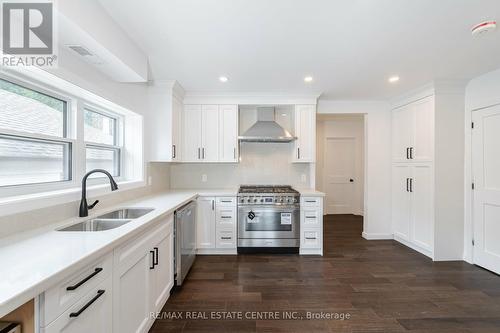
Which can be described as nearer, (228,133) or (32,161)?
(32,161)

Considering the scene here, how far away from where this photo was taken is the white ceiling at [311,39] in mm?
1660

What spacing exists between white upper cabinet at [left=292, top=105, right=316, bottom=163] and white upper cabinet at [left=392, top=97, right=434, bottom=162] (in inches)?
58.8

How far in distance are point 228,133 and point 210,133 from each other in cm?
30

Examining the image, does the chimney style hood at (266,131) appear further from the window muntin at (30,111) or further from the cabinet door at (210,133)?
the window muntin at (30,111)

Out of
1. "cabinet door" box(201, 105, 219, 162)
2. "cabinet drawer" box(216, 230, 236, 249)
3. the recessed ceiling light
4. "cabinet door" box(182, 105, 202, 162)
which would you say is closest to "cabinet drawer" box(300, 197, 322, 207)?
"cabinet drawer" box(216, 230, 236, 249)

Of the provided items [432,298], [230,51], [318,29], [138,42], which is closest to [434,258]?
[432,298]

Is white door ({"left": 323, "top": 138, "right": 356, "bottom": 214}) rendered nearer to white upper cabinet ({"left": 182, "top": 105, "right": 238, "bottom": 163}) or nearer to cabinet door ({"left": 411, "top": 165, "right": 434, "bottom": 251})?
cabinet door ({"left": 411, "top": 165, "right": 434, "bottom": 251})

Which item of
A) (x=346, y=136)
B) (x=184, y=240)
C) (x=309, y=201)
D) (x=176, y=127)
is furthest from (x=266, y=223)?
(x=346, y=136)

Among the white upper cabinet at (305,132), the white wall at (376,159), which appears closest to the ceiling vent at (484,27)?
the white upper cabinet at (305,132)

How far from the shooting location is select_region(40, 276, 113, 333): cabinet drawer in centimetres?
97

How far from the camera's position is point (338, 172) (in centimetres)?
607

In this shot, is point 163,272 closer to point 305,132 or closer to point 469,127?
point 305,132

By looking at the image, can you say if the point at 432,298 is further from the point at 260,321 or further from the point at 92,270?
the point at 92,270

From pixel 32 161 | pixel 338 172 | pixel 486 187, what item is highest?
pixel 32 161
